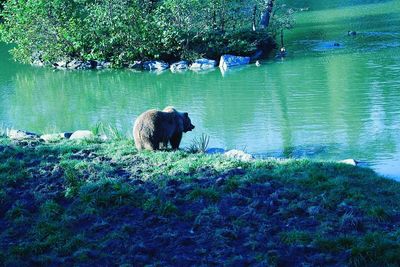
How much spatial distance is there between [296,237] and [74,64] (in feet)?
63.9

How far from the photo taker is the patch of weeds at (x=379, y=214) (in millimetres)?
5473

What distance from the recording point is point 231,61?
20078mm

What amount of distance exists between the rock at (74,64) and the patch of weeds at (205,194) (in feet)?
58.3

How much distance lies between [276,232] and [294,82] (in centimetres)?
1157

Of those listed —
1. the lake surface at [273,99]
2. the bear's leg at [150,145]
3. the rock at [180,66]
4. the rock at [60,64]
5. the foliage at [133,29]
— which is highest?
the foliage at [133,29]

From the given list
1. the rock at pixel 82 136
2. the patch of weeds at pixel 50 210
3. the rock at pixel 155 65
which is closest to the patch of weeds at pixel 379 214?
the patch of weeds at pixel 50 210

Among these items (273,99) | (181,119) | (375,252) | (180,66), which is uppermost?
(181,119)

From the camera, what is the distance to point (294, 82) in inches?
643

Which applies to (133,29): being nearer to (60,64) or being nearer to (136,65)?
(136,65)

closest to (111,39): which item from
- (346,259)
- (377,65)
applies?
(377,65)

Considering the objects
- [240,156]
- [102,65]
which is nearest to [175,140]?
[240,156]

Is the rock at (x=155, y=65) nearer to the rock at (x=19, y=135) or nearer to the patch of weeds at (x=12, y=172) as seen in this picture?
the rock at (x=19, y=135)

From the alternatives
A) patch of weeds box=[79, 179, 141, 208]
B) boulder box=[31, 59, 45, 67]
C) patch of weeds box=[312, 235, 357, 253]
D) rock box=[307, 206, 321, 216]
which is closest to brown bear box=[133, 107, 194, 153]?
patch of weeds box=[79, 179, 141, 208]

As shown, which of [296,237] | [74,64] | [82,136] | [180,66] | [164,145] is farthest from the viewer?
[74,64]
